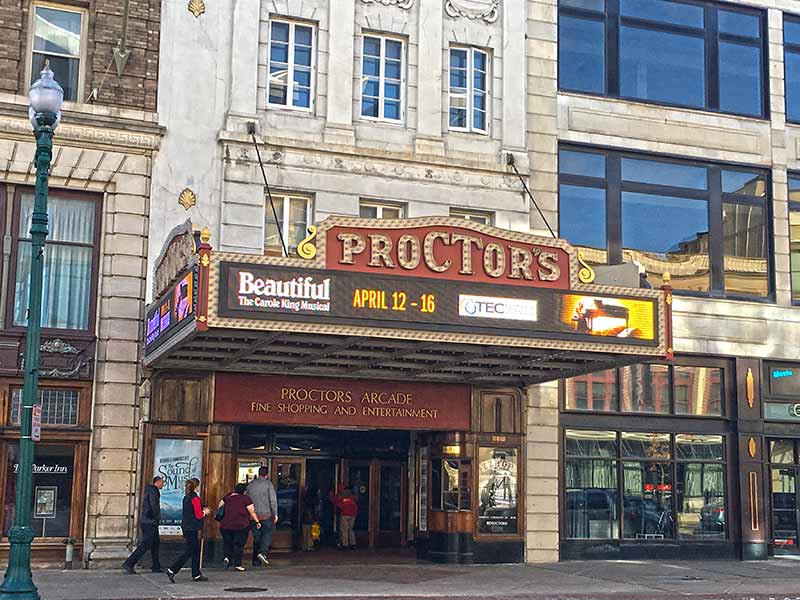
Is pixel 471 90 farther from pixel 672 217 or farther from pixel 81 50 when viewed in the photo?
pixel 81 50

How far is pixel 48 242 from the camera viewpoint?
20812 millimetres

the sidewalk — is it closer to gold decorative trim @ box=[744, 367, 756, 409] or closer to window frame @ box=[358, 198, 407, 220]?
gold decorative trim @ box=[744, 367, 756, 409]

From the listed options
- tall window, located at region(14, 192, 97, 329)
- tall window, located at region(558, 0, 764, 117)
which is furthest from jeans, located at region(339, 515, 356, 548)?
tall window, located at region(558, 0, 764, 117)

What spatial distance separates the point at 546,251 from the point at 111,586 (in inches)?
345

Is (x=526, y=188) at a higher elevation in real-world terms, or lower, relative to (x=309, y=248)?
higher

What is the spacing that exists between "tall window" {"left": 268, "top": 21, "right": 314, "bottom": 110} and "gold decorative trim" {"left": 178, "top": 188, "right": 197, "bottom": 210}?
256 centimetres

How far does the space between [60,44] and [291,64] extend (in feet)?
14.6

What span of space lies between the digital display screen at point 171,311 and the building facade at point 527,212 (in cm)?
30

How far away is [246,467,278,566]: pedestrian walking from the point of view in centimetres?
2050

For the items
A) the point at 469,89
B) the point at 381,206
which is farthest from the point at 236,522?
the point at 469,89

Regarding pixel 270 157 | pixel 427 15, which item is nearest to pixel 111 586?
pixel 270 157

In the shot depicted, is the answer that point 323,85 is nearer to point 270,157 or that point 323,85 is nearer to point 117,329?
point 270,157

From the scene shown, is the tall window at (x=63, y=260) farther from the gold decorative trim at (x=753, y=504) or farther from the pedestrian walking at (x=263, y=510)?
the gold decorative trim at (x=753, y=504)

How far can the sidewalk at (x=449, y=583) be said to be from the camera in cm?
1727
